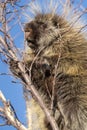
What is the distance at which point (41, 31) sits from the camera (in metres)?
2.34

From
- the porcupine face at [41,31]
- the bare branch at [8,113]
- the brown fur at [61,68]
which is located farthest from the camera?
the porcupine face at [41,31]

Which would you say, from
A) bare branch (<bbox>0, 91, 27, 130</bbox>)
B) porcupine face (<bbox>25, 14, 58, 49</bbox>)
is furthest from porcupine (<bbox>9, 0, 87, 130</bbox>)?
bare branch (<bbox>0, 91, 27, 130</bbox>)

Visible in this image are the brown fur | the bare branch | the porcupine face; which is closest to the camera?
the bare branch

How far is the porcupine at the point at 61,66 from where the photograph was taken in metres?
1.94

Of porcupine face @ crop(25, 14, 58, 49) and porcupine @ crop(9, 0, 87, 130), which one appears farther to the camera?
porcupine face @ crop(25, 14, 58, 49)

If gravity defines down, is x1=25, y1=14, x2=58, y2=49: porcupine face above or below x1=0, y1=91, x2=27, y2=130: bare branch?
above

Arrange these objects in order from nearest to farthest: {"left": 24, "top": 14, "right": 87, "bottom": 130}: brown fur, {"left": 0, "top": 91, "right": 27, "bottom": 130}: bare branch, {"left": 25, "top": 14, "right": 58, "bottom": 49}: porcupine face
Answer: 1. {"left": 0, "top": 91, "right": 27, "bottom": 130}: bare branch
2. {"left": 24, "top": 14, "right": 87, "bottom": 130}: brown fur
3. {"left": 25, "top": 14, "right": 58, "bottom": 49}: porcupine face

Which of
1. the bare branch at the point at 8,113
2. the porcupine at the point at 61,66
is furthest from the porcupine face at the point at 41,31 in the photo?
the bare branch at the point at 8,113

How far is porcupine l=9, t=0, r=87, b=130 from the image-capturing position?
1.94 m

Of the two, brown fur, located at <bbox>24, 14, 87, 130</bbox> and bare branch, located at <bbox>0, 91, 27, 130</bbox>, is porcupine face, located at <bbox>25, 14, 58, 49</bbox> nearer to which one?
brown fur, located at <bbox>24, 14, 87, 130</bbox>

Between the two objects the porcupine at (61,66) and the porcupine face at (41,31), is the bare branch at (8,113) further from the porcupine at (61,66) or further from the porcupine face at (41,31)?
the porcupine face at (41,31)

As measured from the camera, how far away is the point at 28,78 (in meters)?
1.61

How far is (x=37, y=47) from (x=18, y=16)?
1.70 ft

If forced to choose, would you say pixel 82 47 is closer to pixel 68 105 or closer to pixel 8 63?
pixel 68 105
